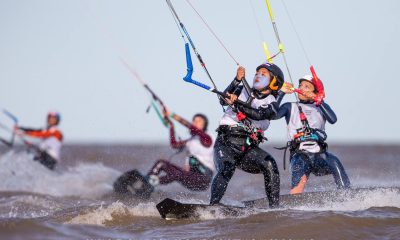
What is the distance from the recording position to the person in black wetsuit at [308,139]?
10906mm

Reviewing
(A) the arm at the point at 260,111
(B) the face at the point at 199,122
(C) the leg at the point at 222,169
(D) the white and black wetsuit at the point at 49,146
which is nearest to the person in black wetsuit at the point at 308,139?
(A) the arm at the point at 260,111

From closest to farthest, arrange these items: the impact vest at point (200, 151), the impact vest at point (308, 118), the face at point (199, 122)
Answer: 1. the impact vest at point (308, 118)
2. the impact vest at point (200, 151)
3. the face at point (199, 122)

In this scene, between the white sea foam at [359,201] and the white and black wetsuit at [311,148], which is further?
the white and black wetsuit at [311,148]

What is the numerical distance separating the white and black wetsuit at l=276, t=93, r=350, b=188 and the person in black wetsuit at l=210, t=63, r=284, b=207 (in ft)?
4.01

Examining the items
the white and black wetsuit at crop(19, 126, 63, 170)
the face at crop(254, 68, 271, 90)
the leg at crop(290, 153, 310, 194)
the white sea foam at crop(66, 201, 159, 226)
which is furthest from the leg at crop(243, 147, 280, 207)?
the white and black wetsuit at crop(19, 126, 63, 170)

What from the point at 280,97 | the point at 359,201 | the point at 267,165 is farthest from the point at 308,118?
the point at 267,165

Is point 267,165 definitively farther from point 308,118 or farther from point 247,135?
point 308,118

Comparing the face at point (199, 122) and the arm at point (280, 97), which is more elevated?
the face at point (199, 122)

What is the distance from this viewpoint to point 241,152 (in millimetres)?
9680

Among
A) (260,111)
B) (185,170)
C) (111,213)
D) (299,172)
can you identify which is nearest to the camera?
(260,111)

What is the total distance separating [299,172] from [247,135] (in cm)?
159

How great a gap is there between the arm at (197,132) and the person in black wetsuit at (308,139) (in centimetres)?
332

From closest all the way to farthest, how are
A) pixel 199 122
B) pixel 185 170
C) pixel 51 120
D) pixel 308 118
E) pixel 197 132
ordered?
pixel 308 118
pixel 197 132
pixel 185 170
pixel 199 122
pixel 51 120

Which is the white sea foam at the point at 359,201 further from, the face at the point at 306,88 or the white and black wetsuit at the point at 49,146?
the white and black wetsuit at the point at 49,146
